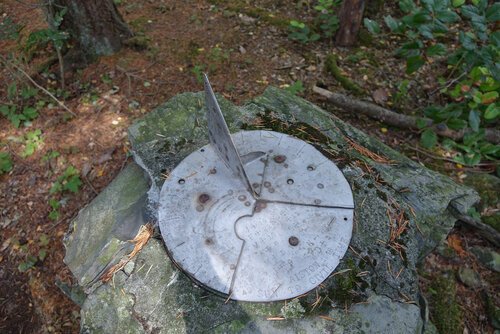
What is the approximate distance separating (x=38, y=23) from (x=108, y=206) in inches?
127

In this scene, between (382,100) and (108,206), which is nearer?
(108,206)

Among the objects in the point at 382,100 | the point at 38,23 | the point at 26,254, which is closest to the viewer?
the point at 26,254

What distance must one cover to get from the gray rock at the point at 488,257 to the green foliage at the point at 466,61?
0.72m

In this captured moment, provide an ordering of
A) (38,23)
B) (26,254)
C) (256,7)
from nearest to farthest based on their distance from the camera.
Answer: (26,254), (38,23), (256,7)

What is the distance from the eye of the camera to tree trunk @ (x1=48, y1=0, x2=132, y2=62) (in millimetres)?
3518

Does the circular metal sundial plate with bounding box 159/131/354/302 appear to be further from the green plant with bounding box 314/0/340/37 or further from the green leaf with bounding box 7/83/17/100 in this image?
the green plant with bounding box 314/0/340/37

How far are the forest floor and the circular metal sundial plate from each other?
4.15 feet

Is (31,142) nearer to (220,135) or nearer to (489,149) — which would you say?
(220,135)

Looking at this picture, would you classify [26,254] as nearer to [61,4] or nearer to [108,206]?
[108,206]

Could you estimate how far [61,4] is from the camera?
3.46 metres

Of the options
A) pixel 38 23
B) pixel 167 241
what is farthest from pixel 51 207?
pixel 38 23

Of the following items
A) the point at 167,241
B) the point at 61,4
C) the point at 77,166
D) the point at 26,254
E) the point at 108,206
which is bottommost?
the point at 26,254

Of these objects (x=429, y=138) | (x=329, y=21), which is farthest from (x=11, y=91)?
(x=429, y=138)

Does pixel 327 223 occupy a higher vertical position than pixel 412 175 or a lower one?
higher
